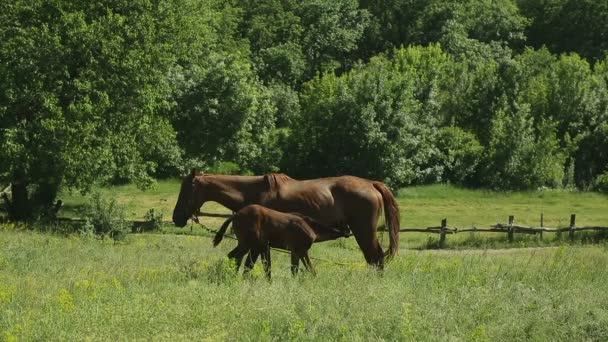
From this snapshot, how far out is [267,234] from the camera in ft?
43.9

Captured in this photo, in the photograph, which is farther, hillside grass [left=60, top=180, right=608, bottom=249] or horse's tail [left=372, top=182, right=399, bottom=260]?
hillside grass [left=60, top=180, right=608, bottom=249]

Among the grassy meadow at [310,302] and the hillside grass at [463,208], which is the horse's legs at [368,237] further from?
the hillside grass at [463,208]

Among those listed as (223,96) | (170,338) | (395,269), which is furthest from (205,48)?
(170,338)

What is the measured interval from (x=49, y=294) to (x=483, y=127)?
4985 centimetres

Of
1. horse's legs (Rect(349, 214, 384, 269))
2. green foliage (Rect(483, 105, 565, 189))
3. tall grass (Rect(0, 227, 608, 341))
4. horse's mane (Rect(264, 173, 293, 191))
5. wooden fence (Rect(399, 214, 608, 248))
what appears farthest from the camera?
green foliage (Rect(483, 105, 565, 189))

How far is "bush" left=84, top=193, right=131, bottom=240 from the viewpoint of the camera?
27.4m

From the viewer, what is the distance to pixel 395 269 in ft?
45.1

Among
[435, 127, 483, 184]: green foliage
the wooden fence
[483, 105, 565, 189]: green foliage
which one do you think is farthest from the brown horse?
[483, 105, 565, 189]: green foliage

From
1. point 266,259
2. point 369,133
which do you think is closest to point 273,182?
point 266,259

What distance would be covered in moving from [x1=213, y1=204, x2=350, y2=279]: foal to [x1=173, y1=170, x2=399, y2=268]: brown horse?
4.04ft

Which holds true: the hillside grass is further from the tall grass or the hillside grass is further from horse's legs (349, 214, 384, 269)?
the tall grass

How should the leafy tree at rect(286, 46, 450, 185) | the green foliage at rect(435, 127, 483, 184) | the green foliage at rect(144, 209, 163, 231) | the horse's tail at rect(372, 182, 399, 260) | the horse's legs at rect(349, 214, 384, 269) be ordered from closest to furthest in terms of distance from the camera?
the horse's legs at rect(349, 214, 384, 269)
the horse's tail at rect(372, 182, 399, 260)
the green foliage at rect(144, 209, 163, 231)
the leafy tree at rect(286, 46, 450, 185)
the green foliage at rect(435, 127, 483, 184)

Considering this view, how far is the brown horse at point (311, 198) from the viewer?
14.9 m

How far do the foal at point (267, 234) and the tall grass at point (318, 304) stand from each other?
1.39 feet
